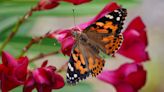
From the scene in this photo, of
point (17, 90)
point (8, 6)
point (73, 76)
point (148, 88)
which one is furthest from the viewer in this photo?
point (148, 88)

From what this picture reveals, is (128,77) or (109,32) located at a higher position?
(109,32)

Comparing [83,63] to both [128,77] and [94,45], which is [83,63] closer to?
[94,45]

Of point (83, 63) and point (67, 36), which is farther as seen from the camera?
point (67, 36)

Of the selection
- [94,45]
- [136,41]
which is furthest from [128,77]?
[94,45]

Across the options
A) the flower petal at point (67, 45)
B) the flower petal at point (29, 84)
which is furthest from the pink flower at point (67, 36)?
the flower petal at point (29, 84)

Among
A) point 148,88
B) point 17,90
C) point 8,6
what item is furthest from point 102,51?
point 148,88

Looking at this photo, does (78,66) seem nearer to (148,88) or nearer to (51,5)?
(51,5)

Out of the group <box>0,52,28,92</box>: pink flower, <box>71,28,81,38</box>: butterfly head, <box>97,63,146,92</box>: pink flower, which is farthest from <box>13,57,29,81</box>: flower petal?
<box>97,63,146,92</box>: pink flower
